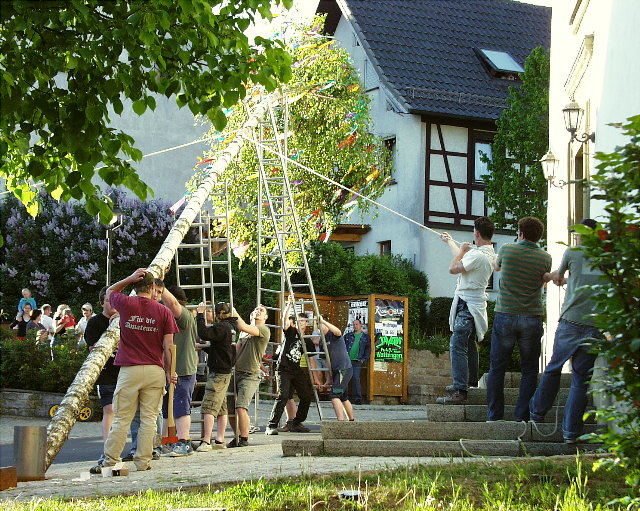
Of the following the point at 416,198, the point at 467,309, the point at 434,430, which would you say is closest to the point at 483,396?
the point at 467,309

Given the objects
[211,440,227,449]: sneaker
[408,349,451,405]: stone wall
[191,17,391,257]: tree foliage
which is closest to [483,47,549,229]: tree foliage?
[191,17,391,257]: tree foliage

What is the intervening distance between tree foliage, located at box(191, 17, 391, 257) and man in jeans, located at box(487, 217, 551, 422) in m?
15.6

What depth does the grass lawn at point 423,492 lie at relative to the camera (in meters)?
6.64

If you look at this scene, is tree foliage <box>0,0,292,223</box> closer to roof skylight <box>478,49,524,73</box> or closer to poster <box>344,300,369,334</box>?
poster <box>344,300,369,334</box>

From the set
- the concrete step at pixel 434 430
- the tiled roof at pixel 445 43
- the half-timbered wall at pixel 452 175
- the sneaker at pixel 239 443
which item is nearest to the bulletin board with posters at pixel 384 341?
the half-timbered wall at pixel 452 175

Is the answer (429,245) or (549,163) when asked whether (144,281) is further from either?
(429,245)

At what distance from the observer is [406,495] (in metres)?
6.70

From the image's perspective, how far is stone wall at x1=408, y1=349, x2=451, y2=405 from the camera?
2538cm

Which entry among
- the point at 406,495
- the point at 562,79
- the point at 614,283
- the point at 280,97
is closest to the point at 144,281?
the point at 406,495

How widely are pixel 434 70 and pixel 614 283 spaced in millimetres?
31215

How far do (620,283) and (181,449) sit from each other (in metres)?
7.61

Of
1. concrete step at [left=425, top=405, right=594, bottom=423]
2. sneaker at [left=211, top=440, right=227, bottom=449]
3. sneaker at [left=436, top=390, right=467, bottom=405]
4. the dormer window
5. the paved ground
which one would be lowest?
sneaker at [left=211, top=440, right=227, bottom=449]

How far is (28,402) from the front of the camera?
1928 centimetres

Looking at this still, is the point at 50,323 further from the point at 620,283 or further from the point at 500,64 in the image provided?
the point at 500,64
